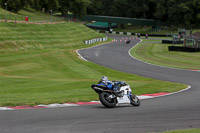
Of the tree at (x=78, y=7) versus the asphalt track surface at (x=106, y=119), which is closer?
the asphalt track surface at (x=106, y=119)

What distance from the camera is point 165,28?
136 meters

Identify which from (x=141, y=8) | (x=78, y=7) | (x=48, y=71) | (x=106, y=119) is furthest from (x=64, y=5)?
(x=106, y=119)

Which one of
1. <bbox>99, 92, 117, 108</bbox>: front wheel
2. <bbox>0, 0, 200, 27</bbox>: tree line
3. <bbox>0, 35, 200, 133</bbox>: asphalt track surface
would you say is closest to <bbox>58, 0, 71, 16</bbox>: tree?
<bbox>0, 0, 200, 27</bbox>: tree line

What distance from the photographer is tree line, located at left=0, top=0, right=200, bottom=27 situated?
128850 mm

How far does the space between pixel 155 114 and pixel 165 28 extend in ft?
410

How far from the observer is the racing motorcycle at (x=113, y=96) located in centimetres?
1606

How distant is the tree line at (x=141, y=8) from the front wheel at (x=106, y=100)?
94.9 metres

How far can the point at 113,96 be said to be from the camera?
16219mm

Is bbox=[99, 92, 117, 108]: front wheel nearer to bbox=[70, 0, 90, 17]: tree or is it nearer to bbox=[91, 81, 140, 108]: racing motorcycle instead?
bbox=[91, 81, 140, 108]: racing motorcycle

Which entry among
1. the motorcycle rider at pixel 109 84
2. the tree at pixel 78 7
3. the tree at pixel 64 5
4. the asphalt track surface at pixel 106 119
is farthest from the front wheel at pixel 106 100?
the tree at pixel 64 5

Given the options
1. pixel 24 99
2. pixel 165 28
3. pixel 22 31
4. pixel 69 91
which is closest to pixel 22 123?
pixel 24 99

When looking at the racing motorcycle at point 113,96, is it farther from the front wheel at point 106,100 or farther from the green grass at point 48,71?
the green grass at point 48,71

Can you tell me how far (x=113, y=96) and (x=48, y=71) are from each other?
1981cm

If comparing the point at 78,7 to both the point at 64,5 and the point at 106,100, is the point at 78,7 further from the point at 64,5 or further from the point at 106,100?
the point at 106,100
